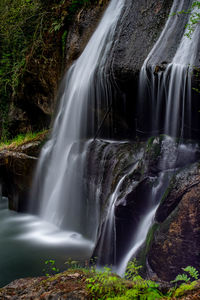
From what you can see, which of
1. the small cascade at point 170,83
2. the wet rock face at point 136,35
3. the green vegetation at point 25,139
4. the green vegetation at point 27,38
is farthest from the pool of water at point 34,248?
the green vegetation at point 27,38

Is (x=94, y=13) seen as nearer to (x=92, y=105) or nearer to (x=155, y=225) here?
(x=92, y=105)

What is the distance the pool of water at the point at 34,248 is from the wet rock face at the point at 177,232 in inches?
75.2

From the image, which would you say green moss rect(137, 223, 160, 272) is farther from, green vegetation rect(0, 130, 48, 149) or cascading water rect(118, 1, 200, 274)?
green vegetation rect(0, 130, 48, 149)

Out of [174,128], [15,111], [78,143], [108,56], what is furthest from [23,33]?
[174,128]

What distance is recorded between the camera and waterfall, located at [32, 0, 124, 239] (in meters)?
6.64

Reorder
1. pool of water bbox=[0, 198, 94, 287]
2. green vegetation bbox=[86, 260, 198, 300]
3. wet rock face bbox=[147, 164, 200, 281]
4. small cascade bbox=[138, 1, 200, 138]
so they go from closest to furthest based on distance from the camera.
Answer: green vegetation bbox=[86, 260, 198, 300] → wet rock face bbox=[147, 164, 200, 281] → pool of water bbox=[0, 198, 94, 287] → small cascade bbox=[138, 1, 200, 138]

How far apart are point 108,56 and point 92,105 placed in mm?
1248

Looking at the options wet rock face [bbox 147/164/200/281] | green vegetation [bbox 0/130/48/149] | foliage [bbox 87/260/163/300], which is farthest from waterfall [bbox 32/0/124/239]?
foliage [bbox 87/260/163/300]

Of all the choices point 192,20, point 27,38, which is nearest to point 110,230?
point 192,20

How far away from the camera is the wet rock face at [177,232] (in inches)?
128

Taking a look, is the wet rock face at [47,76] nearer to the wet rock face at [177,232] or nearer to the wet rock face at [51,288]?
the wet rock face at [177,232]

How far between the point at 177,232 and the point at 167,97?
2.79m

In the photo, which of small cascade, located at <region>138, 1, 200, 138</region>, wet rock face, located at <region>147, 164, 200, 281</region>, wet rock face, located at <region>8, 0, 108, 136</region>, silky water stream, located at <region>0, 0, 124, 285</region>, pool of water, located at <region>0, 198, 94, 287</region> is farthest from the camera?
wet rock face, located at <region>8, 0, 108, 136</region>

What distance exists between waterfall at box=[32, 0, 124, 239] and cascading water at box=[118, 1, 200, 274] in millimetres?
1299
